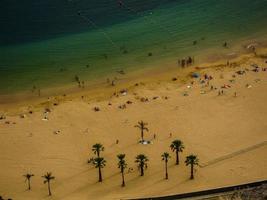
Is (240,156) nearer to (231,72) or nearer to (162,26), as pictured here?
(231,72)

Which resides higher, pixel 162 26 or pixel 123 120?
pixel 162 26

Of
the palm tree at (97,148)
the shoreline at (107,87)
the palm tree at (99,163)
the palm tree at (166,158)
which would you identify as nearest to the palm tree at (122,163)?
the palm tree at (99,163)

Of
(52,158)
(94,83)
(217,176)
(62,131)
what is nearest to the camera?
(217,176)

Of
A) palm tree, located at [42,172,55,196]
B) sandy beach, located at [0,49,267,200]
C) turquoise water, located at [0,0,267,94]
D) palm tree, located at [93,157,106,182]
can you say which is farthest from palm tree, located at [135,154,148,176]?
turquoise water, located at [0,0,267,94]

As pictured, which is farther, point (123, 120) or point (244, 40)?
point (244, 40)

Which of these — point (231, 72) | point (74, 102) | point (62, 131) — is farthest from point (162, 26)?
point (62, 131)

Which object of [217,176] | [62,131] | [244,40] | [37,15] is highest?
[37,15]

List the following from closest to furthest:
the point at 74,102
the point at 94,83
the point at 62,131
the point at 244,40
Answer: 1. the point at 62,131
2. the point at 74,102
3. the point at 94,83
4. the point at 244,40
